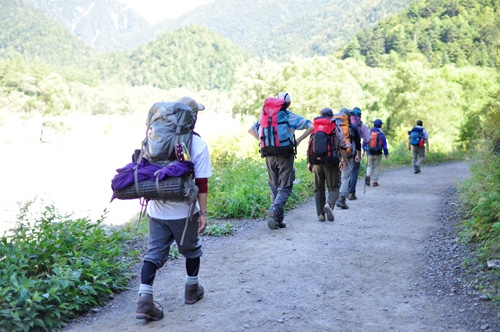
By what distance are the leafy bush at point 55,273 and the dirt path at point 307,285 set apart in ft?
0.67

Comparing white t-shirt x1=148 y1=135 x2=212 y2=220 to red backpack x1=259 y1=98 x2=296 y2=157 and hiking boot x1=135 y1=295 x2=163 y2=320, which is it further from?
red backpack x1=259 y1=98 x2=296 y2=157

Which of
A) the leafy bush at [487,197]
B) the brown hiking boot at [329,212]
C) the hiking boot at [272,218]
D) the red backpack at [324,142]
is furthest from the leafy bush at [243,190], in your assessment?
the leafy bush at [487,197]

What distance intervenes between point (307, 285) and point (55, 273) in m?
2.59

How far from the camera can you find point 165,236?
155 inches

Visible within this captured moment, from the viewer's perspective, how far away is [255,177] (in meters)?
10.3

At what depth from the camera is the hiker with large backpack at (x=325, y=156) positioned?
23.6 ft

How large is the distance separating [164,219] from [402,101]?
38.9 m

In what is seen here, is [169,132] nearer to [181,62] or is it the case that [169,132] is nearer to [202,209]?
[202,209]

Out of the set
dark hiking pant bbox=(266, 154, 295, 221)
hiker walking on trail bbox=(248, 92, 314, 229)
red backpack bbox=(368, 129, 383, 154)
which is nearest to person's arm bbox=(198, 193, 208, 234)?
hiker walking on trail bbox=(248, 92, 314, 229)

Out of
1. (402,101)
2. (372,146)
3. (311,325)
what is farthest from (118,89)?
(311,325)

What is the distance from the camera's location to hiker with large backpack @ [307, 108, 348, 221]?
7207 mm

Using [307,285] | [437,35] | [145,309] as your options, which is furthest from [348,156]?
[437,35]

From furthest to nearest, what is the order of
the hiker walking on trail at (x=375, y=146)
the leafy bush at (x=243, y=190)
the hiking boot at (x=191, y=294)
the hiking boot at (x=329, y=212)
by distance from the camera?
1. the hiker walking on trail at (x=375, y=146)
2. the leafy bush at (x=243, y=190)
3. the hiking boot at (x=329, y=212)
4. the hiking boot at (x=191, y=294)

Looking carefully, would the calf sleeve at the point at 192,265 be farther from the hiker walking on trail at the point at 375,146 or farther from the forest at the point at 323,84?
the hiker walking on trail at the point at 375,146
